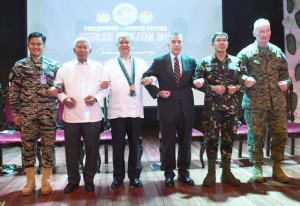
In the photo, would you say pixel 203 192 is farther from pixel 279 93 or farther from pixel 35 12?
pixel 35 12

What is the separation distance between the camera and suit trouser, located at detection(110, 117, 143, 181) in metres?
2.86

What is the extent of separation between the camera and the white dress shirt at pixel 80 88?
2752 mm

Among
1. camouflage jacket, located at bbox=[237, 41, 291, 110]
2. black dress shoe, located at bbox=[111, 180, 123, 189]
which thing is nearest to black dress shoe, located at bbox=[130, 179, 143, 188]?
black dress shoe, located at bbox=[111, 180, 123, 189]

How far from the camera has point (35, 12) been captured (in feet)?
16.9

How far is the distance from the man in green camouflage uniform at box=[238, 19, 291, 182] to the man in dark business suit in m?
0.66

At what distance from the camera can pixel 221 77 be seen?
2.82 meters

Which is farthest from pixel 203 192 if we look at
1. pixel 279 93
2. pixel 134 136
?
pixel 279 93

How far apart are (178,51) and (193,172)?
146cm

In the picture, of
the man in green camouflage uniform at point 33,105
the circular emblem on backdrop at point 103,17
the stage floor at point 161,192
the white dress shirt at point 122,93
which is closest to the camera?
the stage floor at point 161,192

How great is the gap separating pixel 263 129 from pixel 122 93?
1534 millimetres

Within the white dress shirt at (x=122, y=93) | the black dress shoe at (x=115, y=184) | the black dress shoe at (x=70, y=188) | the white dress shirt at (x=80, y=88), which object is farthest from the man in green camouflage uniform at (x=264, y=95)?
the black dress shoe at (x=70, y=188)

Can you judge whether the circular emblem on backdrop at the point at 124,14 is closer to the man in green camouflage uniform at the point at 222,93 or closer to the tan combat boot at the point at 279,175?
the man in green camouflage uniform at the point at 222,93

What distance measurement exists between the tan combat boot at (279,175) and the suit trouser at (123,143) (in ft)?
4.78

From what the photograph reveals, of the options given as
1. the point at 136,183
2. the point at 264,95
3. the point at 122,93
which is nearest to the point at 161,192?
the point at 136,183
